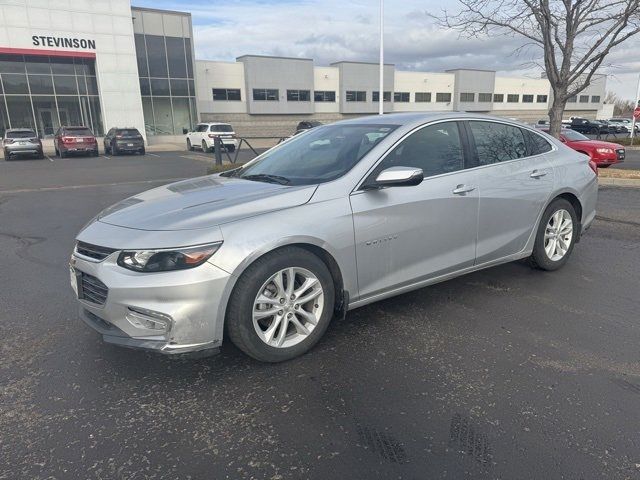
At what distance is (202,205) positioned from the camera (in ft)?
10.6

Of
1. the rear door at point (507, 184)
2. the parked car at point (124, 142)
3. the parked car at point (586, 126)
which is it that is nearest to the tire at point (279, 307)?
the rear door at point (507, 184)

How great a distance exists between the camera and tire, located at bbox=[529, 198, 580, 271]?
15.5 feet

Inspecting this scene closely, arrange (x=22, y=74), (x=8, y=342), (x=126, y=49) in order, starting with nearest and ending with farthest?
(x=8, y=342)
(x=22, y=74)
(x=126, y=49)

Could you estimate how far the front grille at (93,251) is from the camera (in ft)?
9.69

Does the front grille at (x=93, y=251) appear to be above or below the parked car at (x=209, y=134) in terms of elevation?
above

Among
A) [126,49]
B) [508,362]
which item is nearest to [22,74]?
[126,49]

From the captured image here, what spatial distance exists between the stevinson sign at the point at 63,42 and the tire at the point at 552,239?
119 feet

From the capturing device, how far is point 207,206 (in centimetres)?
318

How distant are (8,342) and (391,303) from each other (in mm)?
3066

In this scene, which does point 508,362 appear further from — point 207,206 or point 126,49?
point 126,49

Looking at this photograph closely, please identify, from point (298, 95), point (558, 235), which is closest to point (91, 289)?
point (558, 235)

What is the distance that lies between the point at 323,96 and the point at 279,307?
2105 inches

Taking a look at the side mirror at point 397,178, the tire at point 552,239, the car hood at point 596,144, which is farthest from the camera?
the car hood at point 596,144

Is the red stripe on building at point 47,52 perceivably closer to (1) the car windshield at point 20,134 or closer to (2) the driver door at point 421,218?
(1) the car windshield at point 20,134
